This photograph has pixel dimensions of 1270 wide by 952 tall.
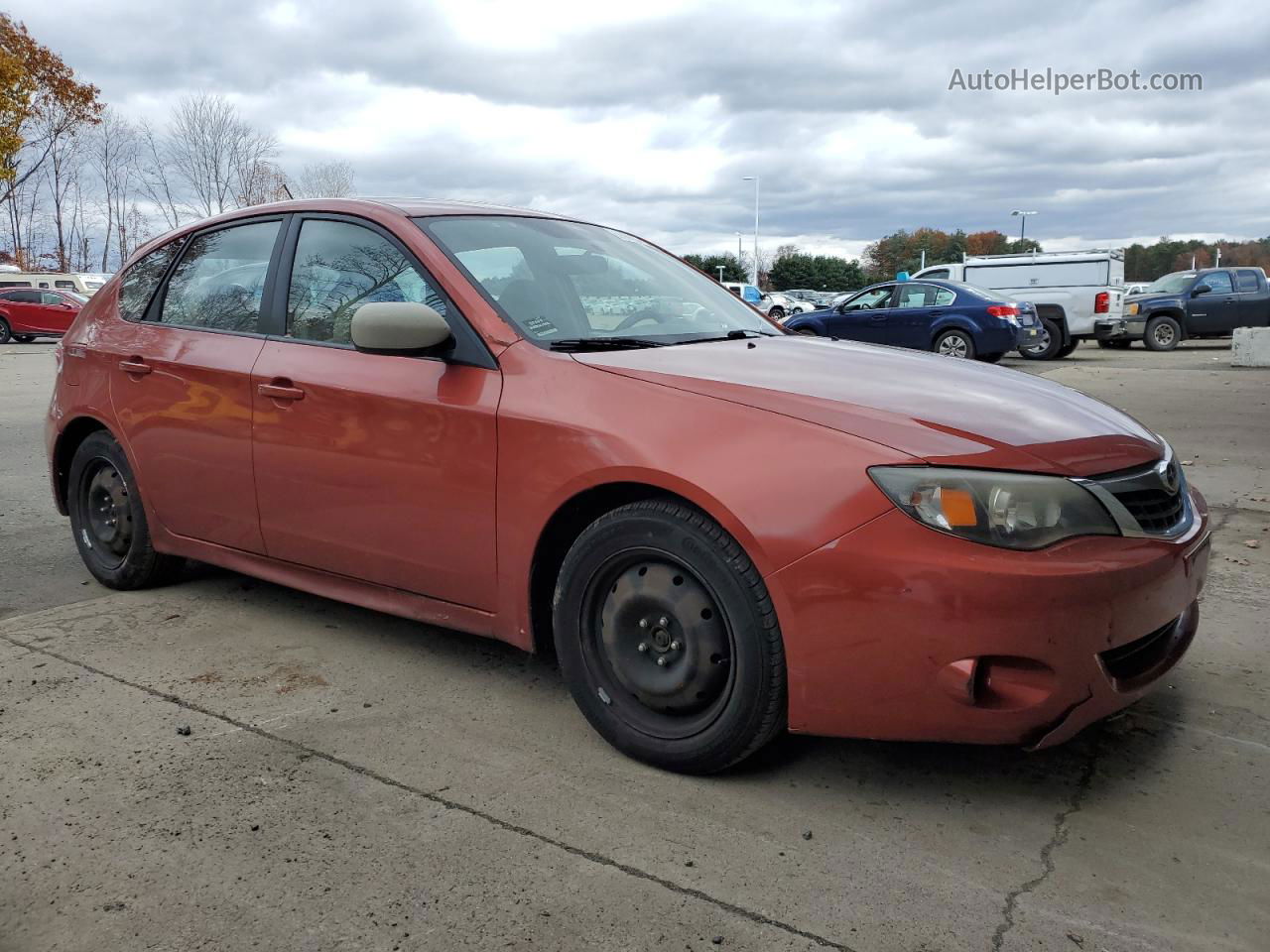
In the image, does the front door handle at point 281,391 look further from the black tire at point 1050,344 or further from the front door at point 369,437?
the black tire at point 1050,344

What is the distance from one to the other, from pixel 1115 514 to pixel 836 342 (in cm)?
137

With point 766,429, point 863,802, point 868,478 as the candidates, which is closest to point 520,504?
point 766,429

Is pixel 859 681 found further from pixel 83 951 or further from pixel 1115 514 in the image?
pixel 83 951

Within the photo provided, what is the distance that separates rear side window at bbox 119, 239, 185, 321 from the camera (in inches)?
173

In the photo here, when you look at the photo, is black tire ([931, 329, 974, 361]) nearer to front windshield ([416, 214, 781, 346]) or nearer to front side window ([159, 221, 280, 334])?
front windshield ([416, 214, 781, 346])

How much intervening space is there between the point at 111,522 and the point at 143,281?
1009 millimetres

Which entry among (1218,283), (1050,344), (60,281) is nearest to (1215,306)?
(1218,283)

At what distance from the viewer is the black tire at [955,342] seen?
1634 cm

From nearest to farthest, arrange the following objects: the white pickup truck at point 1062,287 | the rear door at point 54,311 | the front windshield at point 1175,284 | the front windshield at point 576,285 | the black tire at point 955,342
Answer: the front windshield at point 576,285 < the black tire at point 955,342 < the white pickup truck at point 1062,287 < the front windshield at point 1175,284 < the rear door at point 54,311

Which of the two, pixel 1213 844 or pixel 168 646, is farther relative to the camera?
pixel 168 646

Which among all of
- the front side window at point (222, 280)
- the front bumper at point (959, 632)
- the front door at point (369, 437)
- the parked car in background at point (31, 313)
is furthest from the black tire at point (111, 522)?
the parked car in background at point (31, 313)

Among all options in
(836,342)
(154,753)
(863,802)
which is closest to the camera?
(863,802)

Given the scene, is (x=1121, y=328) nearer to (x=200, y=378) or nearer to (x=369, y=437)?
(x=200, y=378)

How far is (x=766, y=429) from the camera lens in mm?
2598
